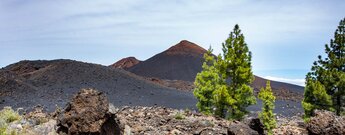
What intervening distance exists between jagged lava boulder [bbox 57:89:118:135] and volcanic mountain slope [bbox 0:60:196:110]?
36.2 feet

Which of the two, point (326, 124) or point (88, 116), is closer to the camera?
point (88, 116)

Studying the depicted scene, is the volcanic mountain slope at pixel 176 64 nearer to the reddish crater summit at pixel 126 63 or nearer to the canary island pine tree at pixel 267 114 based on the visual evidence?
the reddish crater summit at pixel 126 63

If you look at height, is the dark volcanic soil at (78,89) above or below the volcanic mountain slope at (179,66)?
below

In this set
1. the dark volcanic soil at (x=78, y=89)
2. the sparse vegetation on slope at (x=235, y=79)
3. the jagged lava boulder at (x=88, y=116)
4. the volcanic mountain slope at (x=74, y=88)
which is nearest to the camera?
the jagged lava boulder at (x=88, y=116)

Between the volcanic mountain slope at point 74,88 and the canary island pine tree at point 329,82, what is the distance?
851 cm

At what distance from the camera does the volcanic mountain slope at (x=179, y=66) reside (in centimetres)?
5838

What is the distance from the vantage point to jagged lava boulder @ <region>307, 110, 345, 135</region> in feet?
43.7

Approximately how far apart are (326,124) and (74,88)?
771 inches

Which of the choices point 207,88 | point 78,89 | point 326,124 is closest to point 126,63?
point 78,89

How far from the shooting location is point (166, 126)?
15.8 m

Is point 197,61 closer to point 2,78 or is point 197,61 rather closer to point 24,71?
point 24,71

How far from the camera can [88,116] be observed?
10.8 meters

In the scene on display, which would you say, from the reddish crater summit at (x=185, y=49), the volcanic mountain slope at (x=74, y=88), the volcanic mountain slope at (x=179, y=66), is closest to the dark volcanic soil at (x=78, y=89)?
the volcanic mountain slope at (x=74, y=88)

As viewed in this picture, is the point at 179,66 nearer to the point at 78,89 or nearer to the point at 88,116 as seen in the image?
the point at 78,89
